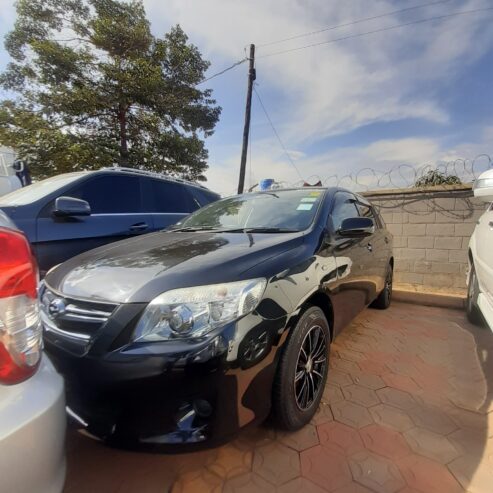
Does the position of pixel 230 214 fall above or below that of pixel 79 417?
above

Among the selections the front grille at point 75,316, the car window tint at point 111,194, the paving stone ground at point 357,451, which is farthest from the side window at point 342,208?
the car window tint at point 111,194

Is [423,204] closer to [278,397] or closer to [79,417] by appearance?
[278,397]

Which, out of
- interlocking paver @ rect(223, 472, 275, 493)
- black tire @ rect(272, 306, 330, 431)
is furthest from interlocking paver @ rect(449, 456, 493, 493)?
interlocking paver @ rect(223, 472, 275, 493)

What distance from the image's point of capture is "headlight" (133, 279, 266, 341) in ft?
4.52

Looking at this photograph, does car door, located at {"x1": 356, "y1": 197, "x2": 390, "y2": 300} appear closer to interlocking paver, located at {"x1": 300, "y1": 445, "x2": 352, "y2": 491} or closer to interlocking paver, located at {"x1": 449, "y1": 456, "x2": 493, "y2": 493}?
interlocking paver, located at {"x1": 449, "y1": 456, "x2": 493, "y2": 493}

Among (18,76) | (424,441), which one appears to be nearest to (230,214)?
(424,441)

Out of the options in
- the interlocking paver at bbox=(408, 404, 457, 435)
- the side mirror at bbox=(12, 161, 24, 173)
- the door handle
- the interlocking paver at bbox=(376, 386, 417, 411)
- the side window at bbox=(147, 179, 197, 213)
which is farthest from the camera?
the side mirror at bbox=(12, 161, 24, 173)

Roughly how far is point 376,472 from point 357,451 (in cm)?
15

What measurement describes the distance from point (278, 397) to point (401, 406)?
1083 millimetres

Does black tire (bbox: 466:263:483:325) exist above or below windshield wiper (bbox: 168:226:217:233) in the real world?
below

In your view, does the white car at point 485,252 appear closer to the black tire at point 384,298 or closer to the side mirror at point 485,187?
the side mirror at point 485,187

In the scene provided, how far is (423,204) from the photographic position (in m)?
5.27

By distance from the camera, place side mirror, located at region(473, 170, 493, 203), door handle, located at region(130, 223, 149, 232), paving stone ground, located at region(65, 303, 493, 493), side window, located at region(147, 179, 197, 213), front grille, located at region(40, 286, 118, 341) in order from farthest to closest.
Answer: side window, located at region(147, 179, 197, 213), door handle, located at region(130, 223, 149, 232), side mirror, located at region(473, 170, 493, 203), paving stone ground, located at region(65, 303, 493, 493), front grille, located at region(40, 286, 118, 341)

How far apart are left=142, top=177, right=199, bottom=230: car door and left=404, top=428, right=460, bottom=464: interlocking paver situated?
339 cm
